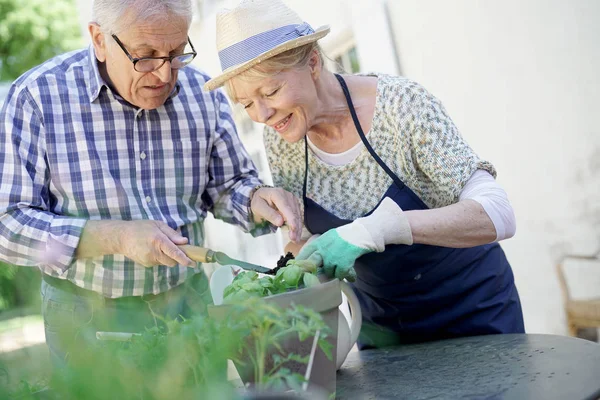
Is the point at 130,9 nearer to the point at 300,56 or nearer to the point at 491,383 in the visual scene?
the point at 300,56

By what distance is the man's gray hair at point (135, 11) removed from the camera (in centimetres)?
214

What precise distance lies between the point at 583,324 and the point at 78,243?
2739 mm

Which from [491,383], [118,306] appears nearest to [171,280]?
[118,306]

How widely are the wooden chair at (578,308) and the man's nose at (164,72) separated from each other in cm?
247

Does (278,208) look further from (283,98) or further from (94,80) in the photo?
(94,80)

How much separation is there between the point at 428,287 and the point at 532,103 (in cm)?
200

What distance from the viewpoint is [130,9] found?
2.15m

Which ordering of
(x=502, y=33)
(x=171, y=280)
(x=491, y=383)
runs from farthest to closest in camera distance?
(x=502, y=33), (x=171, y=280), (x=491, y=383)

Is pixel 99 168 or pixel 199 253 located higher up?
pixel 99 168

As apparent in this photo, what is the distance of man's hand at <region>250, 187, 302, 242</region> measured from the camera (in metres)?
2.17

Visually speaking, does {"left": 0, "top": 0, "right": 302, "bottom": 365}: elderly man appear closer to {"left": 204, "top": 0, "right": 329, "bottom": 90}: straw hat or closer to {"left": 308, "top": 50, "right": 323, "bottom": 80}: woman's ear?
{"left": 204, "top": 0, "right": 329, "bottom": 90}: straw hat

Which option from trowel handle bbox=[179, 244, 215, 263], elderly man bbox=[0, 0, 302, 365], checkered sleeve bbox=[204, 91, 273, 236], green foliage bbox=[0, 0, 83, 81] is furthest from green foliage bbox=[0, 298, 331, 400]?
green foliage bbox=[0, 0, 83, 81]

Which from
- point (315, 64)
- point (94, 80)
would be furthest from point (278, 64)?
point (94, 80)

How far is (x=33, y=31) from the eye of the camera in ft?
40.2
